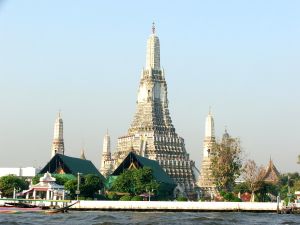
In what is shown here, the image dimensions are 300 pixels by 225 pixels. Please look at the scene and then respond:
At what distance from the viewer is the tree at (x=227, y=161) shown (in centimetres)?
10588

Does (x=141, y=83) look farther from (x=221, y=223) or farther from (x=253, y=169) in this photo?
(x=221, y=223)

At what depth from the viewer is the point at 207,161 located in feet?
462

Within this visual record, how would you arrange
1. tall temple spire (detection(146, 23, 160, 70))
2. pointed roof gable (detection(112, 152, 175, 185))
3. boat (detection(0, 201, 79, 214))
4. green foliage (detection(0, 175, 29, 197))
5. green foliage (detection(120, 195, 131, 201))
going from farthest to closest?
tall temple spire (detection(146, 23, 160, 70)), pointed roof gable (detection(112, 152, 175, 185)), green foliage (detection(0, 175, 29, 197)), green foliage (detection(120, 195, 131, 201)), boat (detection(0, 201, 79, 214))

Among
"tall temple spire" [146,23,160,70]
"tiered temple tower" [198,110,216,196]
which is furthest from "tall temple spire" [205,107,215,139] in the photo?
"tall temple spire" [146,23,160,70]

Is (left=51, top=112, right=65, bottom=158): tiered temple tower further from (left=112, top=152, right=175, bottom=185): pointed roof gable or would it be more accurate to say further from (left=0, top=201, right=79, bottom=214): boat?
(left=0, top=201, right=79, bottom=214): boat

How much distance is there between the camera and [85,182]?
9938 cm

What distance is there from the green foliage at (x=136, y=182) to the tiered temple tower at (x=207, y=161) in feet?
115

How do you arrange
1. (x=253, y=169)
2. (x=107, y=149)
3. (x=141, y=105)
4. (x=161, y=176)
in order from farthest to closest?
(x=107, y=149) → (x=141, y=105) → (x=161, y=176) → (x=253, y=169)

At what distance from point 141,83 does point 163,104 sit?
23.2ft

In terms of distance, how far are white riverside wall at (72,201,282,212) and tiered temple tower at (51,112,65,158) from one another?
54307mm

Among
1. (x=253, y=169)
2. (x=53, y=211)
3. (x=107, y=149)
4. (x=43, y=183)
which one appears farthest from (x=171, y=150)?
(x=53, y=211)

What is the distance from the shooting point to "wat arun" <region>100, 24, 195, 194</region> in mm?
140875

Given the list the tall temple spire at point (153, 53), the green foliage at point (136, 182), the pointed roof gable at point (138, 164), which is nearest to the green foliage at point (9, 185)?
Answer: the green foliage at point (136, 182)

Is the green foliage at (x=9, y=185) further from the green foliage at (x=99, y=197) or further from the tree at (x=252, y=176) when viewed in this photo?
the tree at (x=252, y=176)
